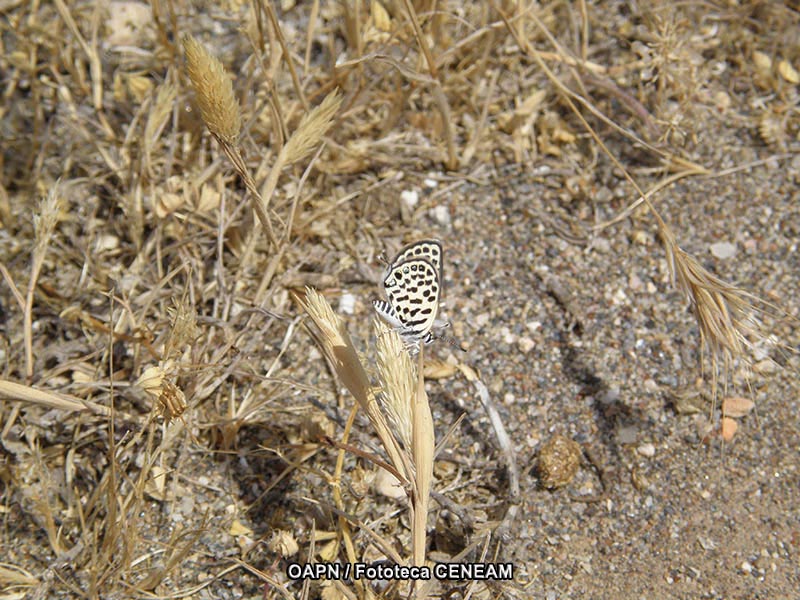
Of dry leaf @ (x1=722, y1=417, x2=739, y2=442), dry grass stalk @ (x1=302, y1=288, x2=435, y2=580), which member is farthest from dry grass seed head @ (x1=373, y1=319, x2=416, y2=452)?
dry leaf @ (x1=722, y1=417, x2=739, y2=442)

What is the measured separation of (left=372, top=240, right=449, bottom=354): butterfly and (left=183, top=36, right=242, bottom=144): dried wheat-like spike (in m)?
0.51

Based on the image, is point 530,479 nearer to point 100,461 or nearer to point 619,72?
point 100,461

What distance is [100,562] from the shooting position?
1682 millimetres

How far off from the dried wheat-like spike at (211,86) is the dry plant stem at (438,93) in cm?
62

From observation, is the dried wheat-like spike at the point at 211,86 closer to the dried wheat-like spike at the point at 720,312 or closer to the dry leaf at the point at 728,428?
the dried wheat-like spike at the point at 720,312

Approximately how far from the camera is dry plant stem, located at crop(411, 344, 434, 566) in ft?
4.06

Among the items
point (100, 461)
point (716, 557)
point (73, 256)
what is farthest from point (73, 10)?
point (716, 557)

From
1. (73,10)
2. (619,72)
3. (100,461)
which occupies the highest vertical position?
(73,10)

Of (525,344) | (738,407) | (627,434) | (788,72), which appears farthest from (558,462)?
(788,72)

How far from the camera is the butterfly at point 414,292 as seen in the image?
5.55ft

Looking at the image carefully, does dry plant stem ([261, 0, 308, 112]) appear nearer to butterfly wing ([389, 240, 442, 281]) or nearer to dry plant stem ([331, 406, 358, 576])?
butterfly wing ([389, 240, 442, 281])

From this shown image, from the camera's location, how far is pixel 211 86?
147 cm

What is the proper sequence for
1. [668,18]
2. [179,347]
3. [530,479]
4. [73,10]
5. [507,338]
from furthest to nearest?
[73,10] < [668,18] < [507,338] < [530,479] < [179,347]

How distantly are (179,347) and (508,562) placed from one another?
93cm
